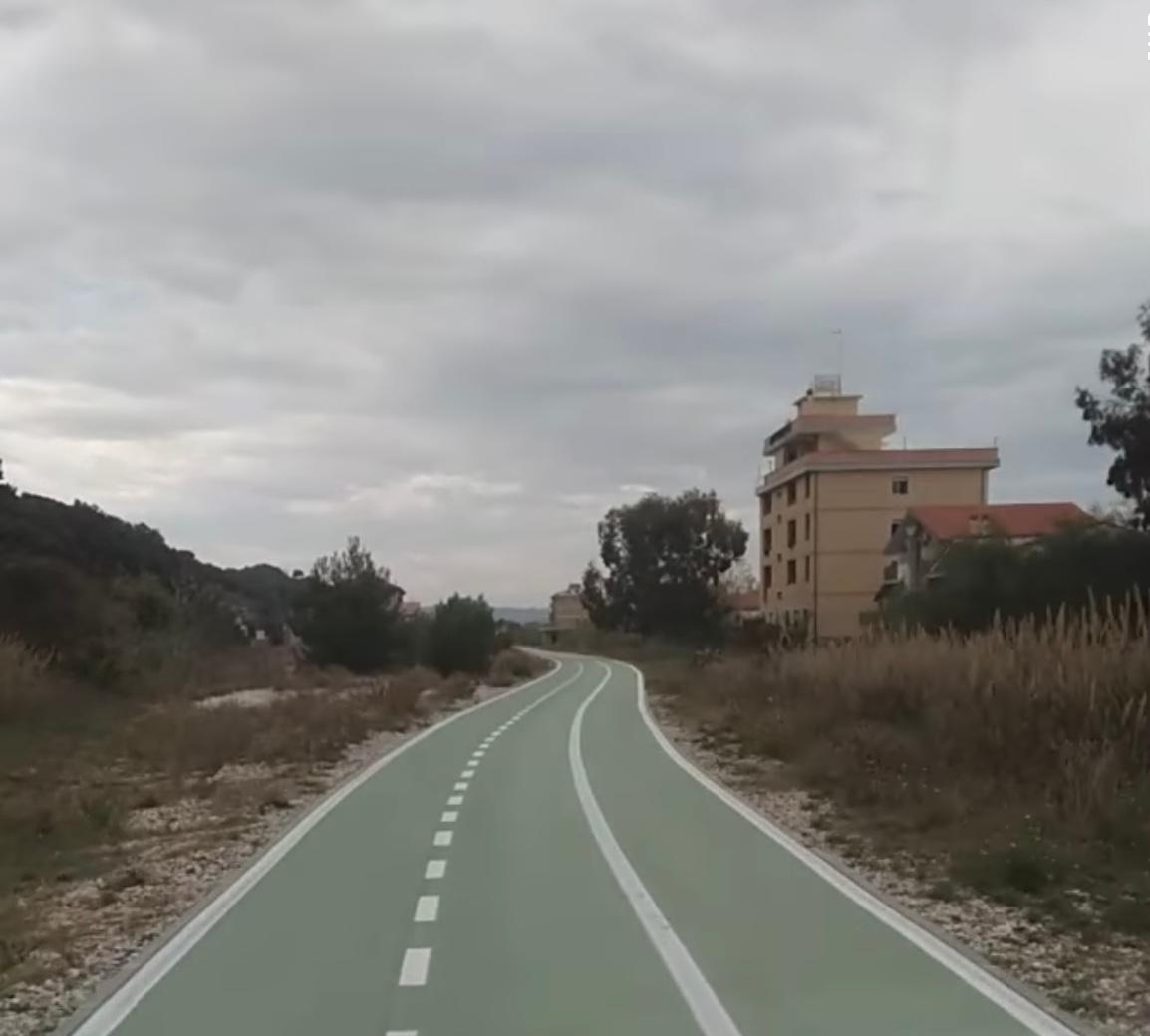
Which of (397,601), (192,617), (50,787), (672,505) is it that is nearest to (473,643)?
(397,601)

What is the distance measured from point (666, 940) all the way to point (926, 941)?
1.67 m

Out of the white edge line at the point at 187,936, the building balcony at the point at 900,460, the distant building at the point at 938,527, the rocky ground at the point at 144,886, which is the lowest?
the rocky ground at the point at 144,886

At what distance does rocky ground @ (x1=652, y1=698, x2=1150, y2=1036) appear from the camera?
8.66 m

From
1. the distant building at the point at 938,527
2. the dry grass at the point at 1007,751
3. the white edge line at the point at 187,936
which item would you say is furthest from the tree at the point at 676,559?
the white edge line at the point at 187,936

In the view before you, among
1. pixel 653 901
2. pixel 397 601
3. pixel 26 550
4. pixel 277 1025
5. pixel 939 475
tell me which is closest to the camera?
pixel 277 1025

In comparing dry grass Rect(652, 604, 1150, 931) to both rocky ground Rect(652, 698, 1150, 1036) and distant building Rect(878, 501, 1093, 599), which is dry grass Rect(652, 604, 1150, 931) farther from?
distant building Rect(878, 501, 1093, 599)

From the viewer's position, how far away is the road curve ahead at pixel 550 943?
804 centimetres

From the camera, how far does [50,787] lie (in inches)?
933

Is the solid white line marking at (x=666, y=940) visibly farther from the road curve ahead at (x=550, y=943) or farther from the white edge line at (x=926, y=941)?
the white edge line at (x=926, y=941)

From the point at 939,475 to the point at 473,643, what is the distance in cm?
3378

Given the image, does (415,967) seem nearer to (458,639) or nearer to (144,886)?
(144,886)

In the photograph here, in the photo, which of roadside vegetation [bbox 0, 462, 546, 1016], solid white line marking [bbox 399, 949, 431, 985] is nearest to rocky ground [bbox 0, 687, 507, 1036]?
roadside vegetation [bbox 0, 462, 546, 1016]

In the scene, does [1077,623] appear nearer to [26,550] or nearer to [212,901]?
[212,901]

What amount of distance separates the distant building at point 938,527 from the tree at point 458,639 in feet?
64.7
